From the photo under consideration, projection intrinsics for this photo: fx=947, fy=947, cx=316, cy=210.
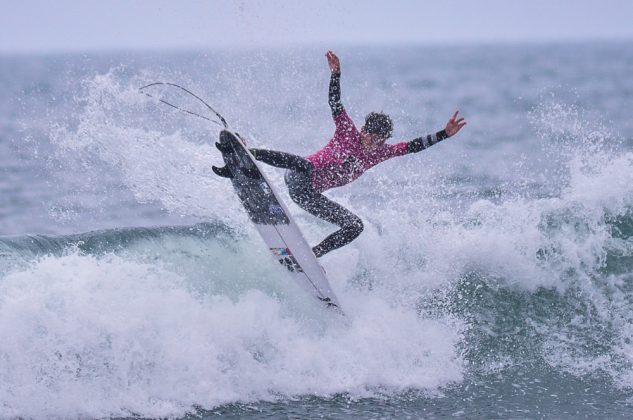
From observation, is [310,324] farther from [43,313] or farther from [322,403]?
[43,313]

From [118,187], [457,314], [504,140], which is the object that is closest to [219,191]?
[457,314]

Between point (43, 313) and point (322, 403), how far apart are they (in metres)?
2.60

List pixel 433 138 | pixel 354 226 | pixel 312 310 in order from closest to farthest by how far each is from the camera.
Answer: pixel 433 138 → pixel 354 226 → pixel 312 310

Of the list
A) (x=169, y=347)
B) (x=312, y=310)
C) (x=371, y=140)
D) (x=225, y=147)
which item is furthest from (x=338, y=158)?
(x=169, y=347)

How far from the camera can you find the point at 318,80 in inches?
1857

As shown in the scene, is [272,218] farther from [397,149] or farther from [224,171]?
[397,149]

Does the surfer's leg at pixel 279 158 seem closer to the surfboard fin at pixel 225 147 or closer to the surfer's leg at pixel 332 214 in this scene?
the surfboard fin at pixel 225 147

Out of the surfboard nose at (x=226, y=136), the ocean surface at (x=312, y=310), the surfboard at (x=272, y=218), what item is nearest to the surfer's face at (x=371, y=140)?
the surfboard at (x=272, y=218)

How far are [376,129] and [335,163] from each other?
0.51 metres

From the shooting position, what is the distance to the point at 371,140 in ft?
28.8

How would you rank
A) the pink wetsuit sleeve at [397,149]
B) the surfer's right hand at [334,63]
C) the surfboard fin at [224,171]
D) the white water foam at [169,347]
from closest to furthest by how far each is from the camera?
the white water foam at [169,347] < the surfer's right hand at [334,63] < the pink wetsuit sleeve at [397,149] < the surfboard fin at [224,171]

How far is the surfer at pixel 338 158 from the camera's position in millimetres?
8680

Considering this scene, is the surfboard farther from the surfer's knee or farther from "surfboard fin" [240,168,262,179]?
the surfer's knee

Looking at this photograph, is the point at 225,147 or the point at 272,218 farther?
the point at 272,218
